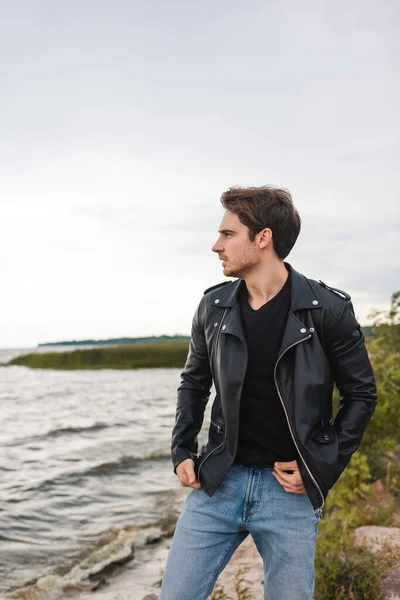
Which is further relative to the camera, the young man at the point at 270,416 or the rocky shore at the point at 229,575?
the rocky shore at the point at 229,575

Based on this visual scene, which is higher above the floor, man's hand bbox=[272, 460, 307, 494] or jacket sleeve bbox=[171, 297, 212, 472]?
jacket sleeve bbox=[171, 297, 212, 472]

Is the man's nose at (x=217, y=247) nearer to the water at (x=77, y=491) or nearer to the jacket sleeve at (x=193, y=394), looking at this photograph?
the jacket sleeve at (x=193, y=394)

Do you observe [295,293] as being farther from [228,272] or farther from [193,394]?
[193,394]

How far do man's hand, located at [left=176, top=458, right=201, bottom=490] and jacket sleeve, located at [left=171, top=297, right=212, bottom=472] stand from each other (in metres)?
0.06

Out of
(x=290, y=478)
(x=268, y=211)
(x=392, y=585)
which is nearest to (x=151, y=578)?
(x=392, y=585)

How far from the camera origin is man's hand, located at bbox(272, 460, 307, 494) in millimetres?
2838

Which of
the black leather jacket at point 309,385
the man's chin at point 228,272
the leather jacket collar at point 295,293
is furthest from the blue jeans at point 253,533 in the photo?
the man's chin at point 228,272

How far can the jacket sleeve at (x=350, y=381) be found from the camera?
9.46 feet

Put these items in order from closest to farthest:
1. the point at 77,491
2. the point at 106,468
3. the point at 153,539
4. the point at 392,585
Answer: the point at 392,585
the point at 153,539
the point at 77,491
the point at 106,468

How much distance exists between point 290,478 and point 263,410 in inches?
14.0

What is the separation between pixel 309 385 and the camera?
9.33ft

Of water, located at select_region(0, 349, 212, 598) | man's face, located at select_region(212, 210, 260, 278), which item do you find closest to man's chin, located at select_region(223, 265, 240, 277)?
man's face, located at select_region(212, 210, 260, 278)

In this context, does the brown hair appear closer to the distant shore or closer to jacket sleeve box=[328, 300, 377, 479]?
jacket sleeve box=[328, 300, 377, 479]

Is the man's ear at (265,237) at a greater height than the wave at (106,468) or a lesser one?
greater
